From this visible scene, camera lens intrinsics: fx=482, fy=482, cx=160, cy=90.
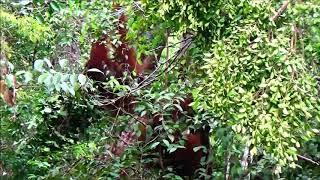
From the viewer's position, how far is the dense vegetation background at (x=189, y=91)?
70.2 inches

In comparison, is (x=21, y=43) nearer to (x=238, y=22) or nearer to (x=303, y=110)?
(x=238, y=22)

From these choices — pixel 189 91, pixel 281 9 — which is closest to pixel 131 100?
pixel 189 91

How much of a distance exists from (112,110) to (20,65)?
0.84 m

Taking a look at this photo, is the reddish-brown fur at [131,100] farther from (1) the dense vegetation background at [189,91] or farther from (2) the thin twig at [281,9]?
(2) the thin twig at [281,9]

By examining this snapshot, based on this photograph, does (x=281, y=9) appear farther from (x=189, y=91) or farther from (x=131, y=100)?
(x=131, y=100)

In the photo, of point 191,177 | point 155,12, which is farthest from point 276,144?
point 191,177

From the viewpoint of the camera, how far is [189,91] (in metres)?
2.53

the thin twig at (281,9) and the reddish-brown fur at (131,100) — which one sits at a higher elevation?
the thin twig at (281,9)

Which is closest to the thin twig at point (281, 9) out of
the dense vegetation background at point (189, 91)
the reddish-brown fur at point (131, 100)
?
the dense vegetation background at point (189, 91)

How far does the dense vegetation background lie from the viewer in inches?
70.2

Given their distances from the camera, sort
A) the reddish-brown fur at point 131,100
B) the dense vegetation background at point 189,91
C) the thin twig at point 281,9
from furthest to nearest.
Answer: the reddish-brown fur at point 131,100 → the thin twig at point 281,9 → the dense vegetation background at point 189,91

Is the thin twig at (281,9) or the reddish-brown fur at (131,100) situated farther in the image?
the reddish-brown fur at (131,100)

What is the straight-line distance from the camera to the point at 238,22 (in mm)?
1977

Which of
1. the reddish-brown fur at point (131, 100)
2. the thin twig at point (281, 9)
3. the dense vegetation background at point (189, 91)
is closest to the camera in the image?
the dense vegetation background at point (189, 91)
